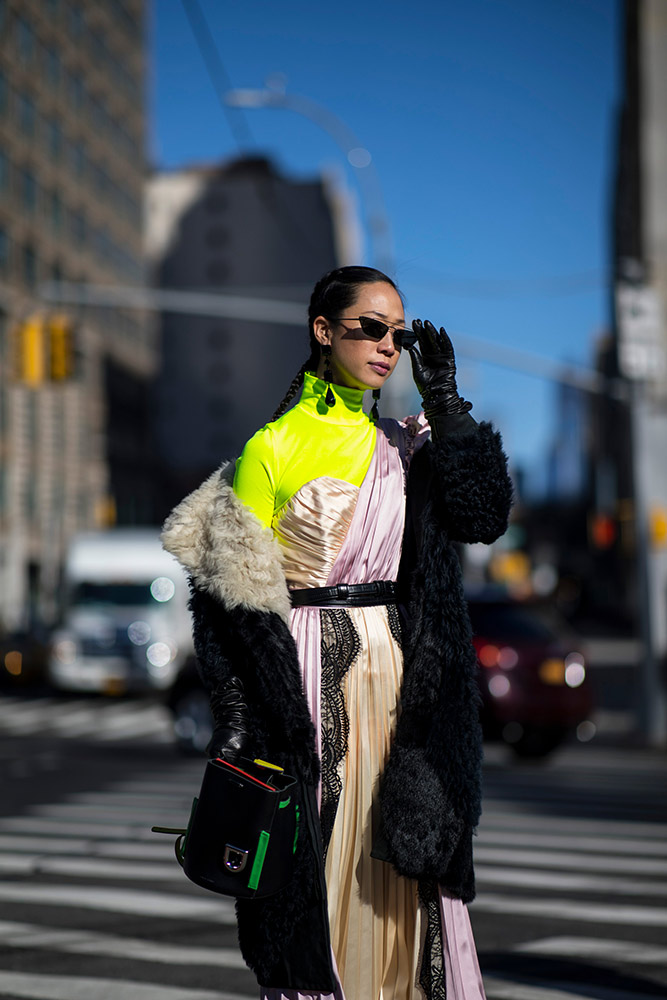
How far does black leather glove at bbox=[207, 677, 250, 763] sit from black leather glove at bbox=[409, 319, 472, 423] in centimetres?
74

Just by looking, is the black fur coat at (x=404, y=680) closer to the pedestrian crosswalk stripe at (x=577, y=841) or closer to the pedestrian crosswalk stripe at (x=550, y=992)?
the pedestrian crosswalk stripe at (x=550, y=992)

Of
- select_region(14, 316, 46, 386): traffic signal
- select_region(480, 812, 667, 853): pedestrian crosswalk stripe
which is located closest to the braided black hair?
select_region(480, 812, 667, 853): pedestrian crosswalk stripe

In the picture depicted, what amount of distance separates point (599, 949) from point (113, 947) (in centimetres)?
200

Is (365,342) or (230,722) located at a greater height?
(365,342)

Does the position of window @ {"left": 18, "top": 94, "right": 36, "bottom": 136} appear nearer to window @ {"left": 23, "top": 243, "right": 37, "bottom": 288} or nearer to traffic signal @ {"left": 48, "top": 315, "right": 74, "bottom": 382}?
window @ {"left": 23, "top": 243, "right": 37, "bottom": 288}

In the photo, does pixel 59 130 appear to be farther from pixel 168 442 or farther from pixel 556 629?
pixel 556 629

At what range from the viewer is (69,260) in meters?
61.2

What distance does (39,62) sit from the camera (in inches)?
2259

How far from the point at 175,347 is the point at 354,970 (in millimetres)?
97776

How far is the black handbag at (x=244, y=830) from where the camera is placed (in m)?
2.75

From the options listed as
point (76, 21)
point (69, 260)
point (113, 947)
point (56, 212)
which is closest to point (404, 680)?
point (113, 947)

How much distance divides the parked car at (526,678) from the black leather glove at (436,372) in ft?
34.3

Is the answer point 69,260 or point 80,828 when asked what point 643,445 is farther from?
point 69,260

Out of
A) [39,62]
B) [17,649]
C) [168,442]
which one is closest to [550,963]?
[17,649]
